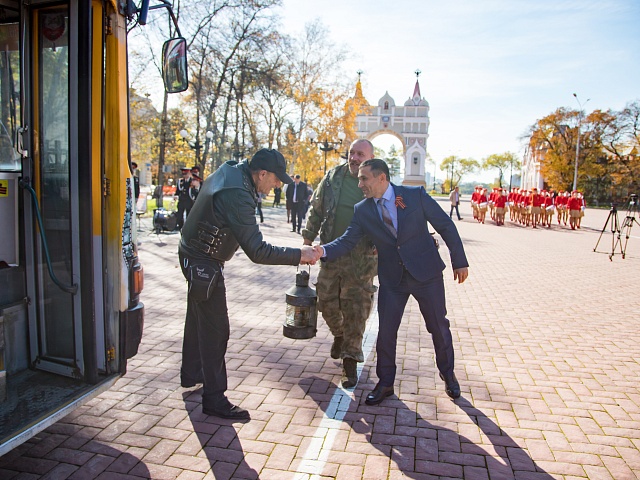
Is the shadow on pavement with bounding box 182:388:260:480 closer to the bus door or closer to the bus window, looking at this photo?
the bus door

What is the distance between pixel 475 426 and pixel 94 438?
2.72 metres

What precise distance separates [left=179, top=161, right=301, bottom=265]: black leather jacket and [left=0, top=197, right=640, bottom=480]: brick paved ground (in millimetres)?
1253

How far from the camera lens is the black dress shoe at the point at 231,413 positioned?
3.78 metres

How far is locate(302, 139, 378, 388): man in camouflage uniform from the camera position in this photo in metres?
4.65

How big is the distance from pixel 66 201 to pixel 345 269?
2.42m

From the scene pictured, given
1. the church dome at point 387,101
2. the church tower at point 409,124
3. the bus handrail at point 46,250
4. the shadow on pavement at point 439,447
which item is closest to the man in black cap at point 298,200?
the shadow on pavement at point 439,447

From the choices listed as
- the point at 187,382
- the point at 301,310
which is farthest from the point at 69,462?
the point at 301,310

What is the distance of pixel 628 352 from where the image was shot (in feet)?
18.6

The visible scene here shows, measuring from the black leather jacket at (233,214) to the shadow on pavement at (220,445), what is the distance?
47.8 inches

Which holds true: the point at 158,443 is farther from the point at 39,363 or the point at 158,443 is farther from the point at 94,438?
the point at 39,363

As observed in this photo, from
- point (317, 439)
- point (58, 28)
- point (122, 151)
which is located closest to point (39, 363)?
point (122, 151)

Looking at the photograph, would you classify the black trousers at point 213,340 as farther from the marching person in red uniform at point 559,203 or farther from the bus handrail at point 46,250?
the marching person in red uniform at point 559,203

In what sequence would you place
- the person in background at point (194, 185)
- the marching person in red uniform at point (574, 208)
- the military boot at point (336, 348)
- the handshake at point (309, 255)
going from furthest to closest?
the marching person in red uniform at point (574, 208) → the person in background at point (194, 185) → the military boot at point (336, 348) → the handshake at point (309, 255)

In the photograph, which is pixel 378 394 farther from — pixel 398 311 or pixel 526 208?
pixel 526 208
